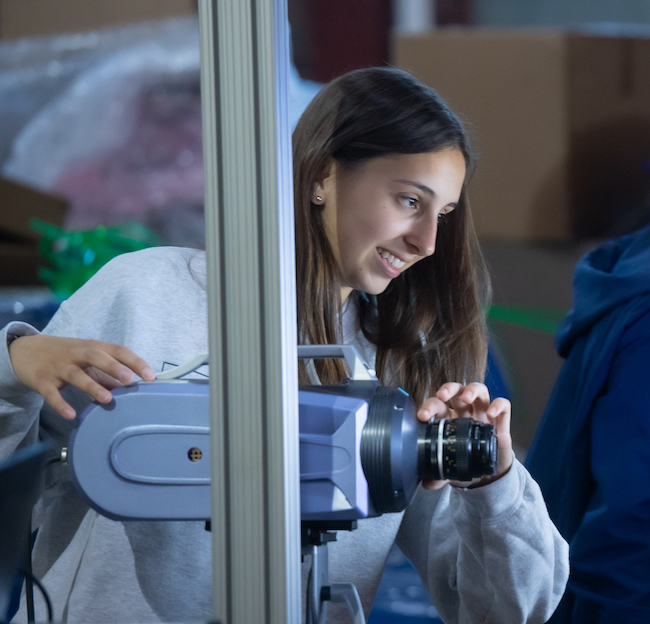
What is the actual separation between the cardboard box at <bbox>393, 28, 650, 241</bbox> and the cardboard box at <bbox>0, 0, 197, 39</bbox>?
2.34ft

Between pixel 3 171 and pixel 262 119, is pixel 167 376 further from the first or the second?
pixel 3 171

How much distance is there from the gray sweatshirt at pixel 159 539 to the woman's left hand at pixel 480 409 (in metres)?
0.05

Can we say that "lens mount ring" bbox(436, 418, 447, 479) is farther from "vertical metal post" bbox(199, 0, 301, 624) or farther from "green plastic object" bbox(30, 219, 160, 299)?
"green plastic object" bbox(30, 219, 160, 299)

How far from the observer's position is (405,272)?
3.27 ft

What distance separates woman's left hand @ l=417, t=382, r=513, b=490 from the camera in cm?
69

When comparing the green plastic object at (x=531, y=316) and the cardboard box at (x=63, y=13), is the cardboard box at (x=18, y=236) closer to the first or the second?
the cardboard box at (x=63, y=13)

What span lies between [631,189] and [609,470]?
1.41m

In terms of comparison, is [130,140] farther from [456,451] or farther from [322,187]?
[456,451]

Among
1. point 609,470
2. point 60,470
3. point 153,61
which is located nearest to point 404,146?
point 60,470

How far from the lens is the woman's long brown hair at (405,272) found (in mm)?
867

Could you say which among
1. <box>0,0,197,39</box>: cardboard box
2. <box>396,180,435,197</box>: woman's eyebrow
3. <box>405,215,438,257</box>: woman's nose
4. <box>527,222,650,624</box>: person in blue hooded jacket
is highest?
<box>0,0,197,39</box>: cardboard box

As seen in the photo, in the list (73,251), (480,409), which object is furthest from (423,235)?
(73,251)

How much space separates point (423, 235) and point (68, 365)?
423mm

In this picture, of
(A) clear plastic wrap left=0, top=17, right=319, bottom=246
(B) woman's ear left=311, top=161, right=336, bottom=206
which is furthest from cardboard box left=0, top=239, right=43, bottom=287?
(B) woman's ear left=311, top=161, right=336, bottom=206
